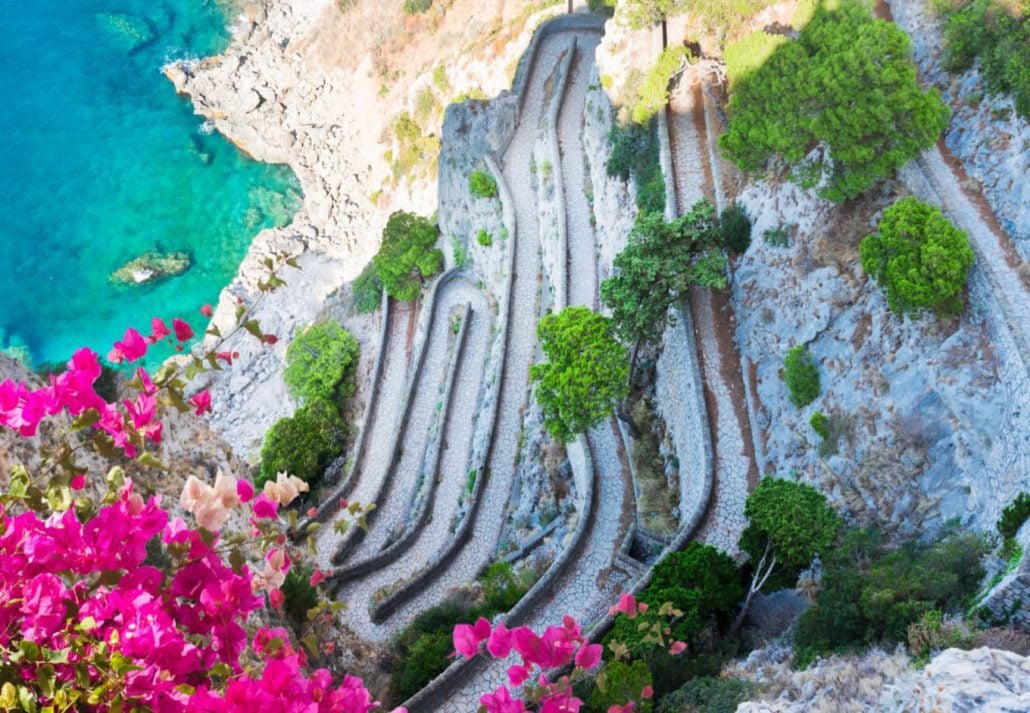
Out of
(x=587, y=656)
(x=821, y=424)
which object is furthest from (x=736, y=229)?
(x=587, y=656)

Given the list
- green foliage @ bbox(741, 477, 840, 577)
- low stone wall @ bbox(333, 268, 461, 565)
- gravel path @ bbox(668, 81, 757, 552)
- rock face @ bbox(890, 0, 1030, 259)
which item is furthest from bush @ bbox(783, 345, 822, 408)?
low stone wall @ bbox(333, 268, 461, 565)

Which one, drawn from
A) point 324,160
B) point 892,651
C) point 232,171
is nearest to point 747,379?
point 892,651

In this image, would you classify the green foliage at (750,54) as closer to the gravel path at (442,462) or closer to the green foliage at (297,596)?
the gravel path at (442,462)

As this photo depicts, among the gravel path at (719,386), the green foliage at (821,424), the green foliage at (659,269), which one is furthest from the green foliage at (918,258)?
the gravel path at (719,386)

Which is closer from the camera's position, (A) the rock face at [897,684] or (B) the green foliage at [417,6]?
(A) the rock face at [897,684]

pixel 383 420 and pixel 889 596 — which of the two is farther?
pixel 383 420

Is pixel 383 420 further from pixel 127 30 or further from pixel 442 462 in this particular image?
pixel 127 30
